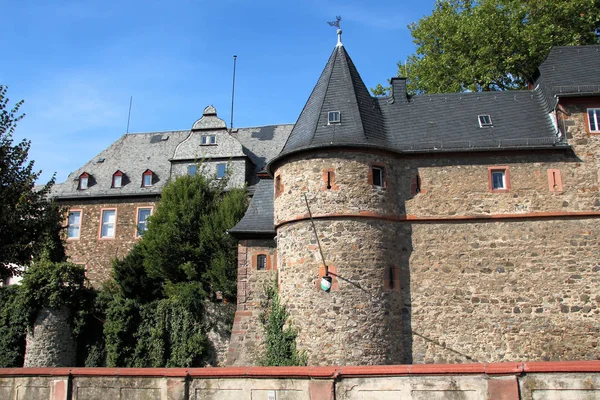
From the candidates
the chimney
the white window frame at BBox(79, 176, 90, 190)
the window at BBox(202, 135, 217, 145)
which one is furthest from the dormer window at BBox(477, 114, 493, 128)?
the white window frame at BBox(79, 176, 90, 190)

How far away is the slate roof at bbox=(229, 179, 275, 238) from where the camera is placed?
1933cm

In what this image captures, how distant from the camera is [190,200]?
80.6 feet

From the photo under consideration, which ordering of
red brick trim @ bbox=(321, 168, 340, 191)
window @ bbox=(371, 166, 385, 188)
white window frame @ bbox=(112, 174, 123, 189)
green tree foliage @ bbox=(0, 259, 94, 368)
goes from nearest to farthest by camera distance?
red brick trim @ bbox=(321, 168, 340, 191) < window @ bbox=(371, 166, 385, 188) < green tree foliage @ bbox=(0, 259, 94, 368) < white window frame @ bbox=(112, 174, 123, 189)

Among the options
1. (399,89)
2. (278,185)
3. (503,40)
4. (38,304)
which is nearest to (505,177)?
(399,89)

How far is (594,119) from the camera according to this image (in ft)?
59.3

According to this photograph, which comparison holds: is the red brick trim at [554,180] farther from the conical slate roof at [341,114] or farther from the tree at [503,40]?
the tree at [503,40]

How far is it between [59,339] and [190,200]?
694 centimetres

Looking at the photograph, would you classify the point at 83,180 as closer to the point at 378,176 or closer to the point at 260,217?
the point at 260,217

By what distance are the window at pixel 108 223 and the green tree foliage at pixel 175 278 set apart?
579cm

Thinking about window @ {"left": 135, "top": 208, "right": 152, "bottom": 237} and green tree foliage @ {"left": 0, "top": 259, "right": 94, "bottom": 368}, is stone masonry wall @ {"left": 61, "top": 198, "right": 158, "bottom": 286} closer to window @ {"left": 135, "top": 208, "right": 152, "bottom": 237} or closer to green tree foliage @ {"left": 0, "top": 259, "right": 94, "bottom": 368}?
window @ {"left": 135, "top": 208, "right": 152, "bottom": 237}

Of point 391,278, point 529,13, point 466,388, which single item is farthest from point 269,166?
point 529,13

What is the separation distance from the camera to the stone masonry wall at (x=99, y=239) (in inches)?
1172

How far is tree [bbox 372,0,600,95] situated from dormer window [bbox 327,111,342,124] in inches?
448

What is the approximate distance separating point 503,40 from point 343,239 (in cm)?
1568
